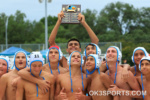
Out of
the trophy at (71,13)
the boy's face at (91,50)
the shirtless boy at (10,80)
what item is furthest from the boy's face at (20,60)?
the trophy at (71,13)

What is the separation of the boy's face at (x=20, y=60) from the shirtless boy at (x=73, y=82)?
3.24ft

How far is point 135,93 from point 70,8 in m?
3.25

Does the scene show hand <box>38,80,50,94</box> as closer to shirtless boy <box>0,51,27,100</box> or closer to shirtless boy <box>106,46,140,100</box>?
shirtless boy <box>0,51,27,100</box>

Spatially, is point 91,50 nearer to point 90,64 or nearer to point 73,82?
point 90,64

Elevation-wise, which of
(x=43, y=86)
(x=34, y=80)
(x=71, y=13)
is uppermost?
(x=71, y=13)

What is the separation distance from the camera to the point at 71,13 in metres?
7.13

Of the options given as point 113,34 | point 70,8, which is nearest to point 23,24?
point 113,34

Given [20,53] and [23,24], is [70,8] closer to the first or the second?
[20,53]

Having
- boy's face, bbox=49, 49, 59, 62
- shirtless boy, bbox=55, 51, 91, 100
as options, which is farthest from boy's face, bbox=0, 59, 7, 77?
shirtless boy, bbox=55, 51, 91, 100

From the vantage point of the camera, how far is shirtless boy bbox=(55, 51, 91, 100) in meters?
5.60

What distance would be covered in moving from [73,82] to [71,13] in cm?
231

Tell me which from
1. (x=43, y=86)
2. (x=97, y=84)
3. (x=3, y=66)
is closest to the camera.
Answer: (x=43, y=86)

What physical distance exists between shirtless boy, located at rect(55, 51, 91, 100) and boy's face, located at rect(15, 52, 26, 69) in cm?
99

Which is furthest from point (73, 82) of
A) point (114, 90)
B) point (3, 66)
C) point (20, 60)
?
point (3, 66)
